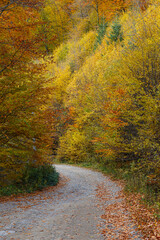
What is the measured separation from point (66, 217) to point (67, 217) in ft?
0.10

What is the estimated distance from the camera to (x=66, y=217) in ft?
20.8

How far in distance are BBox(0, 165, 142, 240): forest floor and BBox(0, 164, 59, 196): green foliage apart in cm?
52

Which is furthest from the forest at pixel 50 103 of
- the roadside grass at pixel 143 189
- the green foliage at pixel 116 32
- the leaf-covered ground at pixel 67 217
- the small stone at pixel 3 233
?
the green foliage at pixel 116 32

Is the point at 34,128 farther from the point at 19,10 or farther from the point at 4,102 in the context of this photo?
the point at 19,10

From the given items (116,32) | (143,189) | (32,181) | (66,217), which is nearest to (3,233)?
(66,217)

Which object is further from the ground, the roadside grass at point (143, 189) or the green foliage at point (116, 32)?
the green foliage at point (116, 32)

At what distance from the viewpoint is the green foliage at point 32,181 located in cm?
929

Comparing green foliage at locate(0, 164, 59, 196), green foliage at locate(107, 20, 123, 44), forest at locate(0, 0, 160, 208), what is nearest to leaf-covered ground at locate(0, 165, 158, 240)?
green foliage at locate(0, 164, 59, 196)

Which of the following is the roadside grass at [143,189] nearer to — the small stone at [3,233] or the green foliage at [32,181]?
the small stone at [3,233]

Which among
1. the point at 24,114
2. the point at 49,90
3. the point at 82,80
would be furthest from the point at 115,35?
the point at 24,114

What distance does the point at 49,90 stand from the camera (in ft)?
26.2

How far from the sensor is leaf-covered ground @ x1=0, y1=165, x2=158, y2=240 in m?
5.03

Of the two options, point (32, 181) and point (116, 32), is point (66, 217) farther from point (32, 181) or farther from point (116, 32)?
point (116, 32)

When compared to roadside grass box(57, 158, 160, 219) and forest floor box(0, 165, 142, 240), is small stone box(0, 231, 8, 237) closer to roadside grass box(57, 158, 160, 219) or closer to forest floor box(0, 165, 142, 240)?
forest floor box(0, 165, 142, 240)
